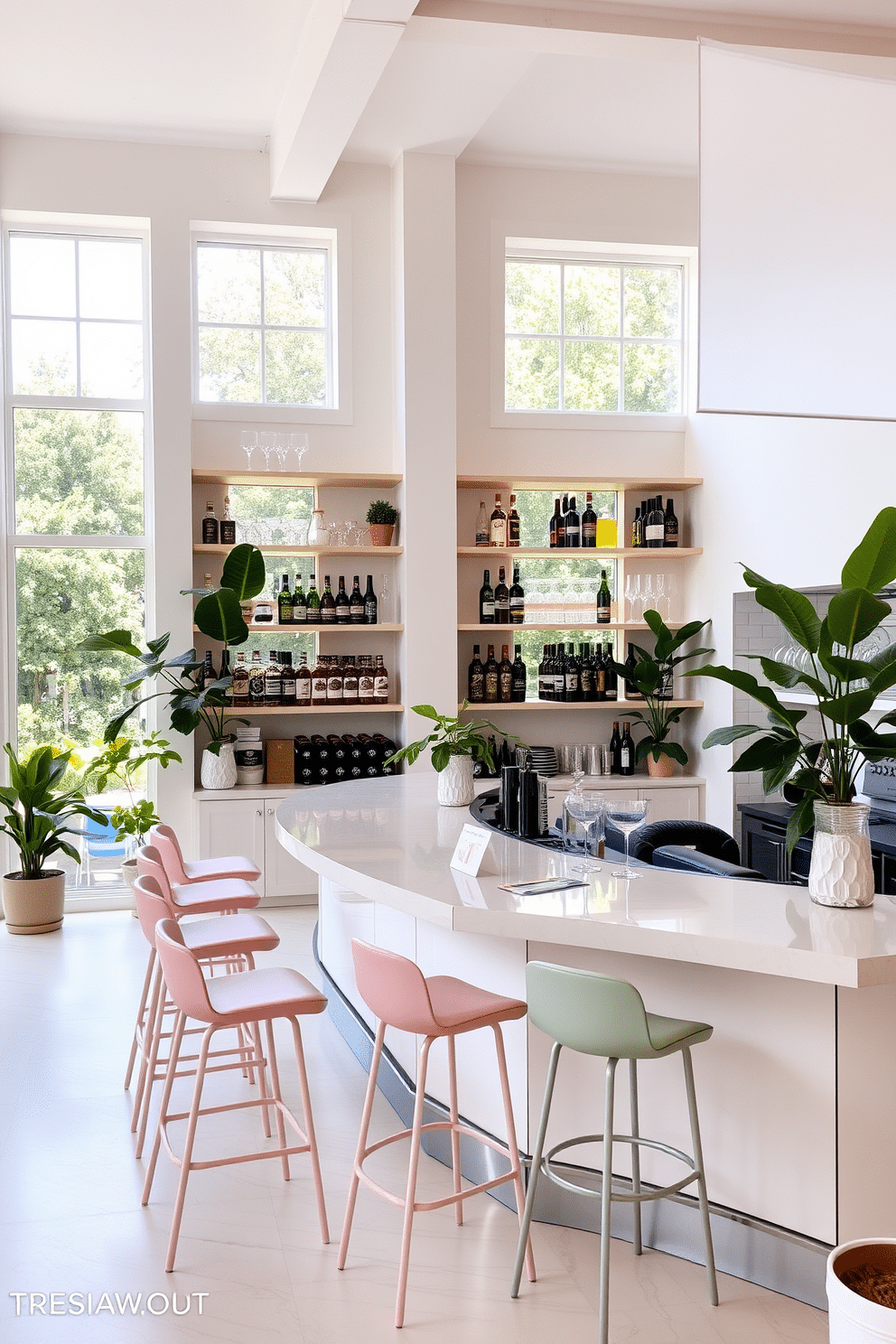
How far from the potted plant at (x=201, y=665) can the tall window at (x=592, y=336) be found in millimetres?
2001

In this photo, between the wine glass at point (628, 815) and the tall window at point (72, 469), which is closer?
the wine glass at point (628, 815)

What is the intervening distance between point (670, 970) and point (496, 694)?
13.6ft

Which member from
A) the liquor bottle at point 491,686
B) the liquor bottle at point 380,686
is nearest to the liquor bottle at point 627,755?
the liquor bottle at point 491,686

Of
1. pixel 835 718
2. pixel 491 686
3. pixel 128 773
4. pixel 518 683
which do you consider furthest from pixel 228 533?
pixel 835 718

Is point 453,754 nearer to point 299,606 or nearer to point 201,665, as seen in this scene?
point 201,665

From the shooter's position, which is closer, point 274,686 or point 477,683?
point 274,686

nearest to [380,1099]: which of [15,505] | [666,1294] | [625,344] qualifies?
[666,1294]

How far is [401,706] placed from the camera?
6.70 metres

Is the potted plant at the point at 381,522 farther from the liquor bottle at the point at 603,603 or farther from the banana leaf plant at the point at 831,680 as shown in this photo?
the banana leaf plant at the point at 831,680

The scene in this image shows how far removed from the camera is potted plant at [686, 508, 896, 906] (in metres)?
2.66

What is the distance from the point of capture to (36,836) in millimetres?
6129

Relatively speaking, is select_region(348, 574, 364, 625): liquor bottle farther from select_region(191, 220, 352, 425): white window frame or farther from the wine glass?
the wine glass

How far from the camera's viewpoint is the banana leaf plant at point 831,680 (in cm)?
265

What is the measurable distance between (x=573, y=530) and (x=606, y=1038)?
490 centimetres
